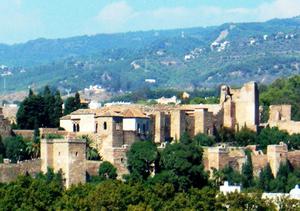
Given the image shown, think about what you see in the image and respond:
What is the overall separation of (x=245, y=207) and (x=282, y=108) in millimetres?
22785

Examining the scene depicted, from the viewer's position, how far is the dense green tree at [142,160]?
61125 mm

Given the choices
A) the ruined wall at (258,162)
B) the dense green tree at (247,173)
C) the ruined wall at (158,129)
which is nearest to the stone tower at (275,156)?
the ruined wall at (258,162)

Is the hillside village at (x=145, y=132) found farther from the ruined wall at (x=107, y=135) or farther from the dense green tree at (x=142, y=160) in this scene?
the dense green tree at (x=142, y=160)

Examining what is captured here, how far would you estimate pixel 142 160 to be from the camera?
6128cm

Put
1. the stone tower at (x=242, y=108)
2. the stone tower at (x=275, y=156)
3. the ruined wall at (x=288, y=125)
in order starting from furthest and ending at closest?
1. the ruined wall at (x=288, y=125)
2. the stone tower at (x=242, y=108)
3. the stone tower at (x=275, y=156)

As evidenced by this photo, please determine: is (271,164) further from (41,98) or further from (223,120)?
(41,98)

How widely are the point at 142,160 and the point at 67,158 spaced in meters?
2.86

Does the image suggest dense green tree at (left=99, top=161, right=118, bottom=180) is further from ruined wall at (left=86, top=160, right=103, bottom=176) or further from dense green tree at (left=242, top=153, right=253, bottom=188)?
dense green tree at (left=242, top=153, right=253, bottom=188)

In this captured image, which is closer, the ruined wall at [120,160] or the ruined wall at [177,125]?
A: the ruined wall at [120,160]

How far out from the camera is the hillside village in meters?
61.2

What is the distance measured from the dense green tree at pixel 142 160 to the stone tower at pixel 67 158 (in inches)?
72.5

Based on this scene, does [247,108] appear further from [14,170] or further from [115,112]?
[14,170]

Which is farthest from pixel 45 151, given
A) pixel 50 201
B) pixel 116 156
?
pixel 50 201

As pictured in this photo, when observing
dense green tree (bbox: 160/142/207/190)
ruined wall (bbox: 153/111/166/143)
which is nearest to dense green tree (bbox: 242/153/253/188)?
dense green tree (bbox: 160/142/207/190)
